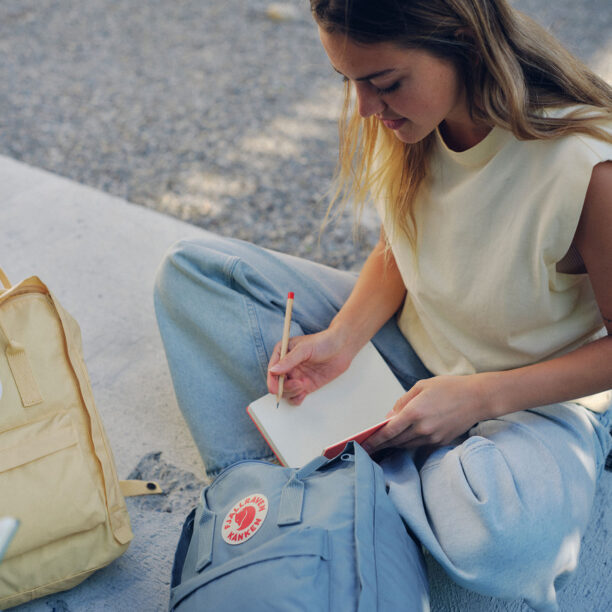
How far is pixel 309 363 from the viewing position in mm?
1471

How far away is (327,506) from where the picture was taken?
3.54 ft

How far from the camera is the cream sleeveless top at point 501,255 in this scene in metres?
1.10

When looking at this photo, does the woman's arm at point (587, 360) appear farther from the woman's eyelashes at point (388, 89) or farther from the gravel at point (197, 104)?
the gravel at point (197, 104)

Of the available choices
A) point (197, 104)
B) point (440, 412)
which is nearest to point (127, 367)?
point (440, 412)

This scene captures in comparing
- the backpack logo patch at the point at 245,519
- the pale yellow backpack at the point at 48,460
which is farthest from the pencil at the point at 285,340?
the pale yellow backpack at the point at 48,460

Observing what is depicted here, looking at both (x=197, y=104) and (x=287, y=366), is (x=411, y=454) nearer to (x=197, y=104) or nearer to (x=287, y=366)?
(x=287, y=366)

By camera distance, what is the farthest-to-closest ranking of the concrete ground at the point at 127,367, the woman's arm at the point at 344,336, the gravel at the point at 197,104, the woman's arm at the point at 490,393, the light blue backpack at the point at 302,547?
1. the gravel at the point at 197,104
2. the woman's arm at the point at 344,336
3. the concrete ground at the point at 127,367
4. the woman's arm at the point at 490,393
5. the light blue backpack at the point at 302,547

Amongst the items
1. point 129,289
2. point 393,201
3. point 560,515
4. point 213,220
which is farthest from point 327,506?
point 213,220

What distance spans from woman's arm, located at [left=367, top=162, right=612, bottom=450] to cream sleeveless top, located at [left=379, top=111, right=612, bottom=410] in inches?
3.0

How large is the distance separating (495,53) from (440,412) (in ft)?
2.11

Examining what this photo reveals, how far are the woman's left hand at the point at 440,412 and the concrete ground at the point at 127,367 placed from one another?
0.31 m

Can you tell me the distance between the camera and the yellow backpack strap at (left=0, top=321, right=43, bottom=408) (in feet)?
3.95

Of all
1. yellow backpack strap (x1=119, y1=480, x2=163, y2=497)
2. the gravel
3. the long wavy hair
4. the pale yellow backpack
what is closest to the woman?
the long wavy hair

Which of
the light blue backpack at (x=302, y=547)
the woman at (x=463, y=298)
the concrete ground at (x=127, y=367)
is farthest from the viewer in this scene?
the concrete ground at (x=127, y=367)
